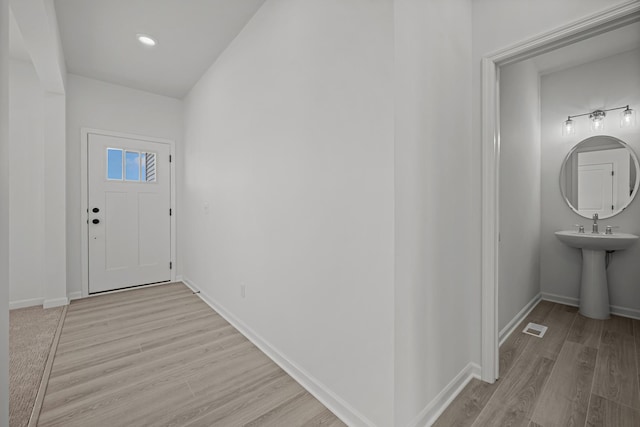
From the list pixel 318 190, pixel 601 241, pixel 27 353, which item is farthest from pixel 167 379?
pixel 601 241

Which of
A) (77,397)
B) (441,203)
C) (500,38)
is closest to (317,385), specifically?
(441,203)

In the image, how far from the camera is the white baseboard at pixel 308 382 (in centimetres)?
149

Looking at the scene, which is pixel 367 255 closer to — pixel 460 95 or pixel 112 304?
pixel 460 95

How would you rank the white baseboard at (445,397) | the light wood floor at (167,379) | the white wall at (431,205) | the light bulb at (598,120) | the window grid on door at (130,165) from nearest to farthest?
the white wall at (431,205)
the white baseboard at (445,397)
the light wood floor at (167,379)
the light bulb at (598,120)
the window grid on door at (130,165)

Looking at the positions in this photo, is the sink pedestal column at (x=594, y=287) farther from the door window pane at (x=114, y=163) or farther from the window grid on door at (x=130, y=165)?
Answer: the door window pane at (x=114, y=163)

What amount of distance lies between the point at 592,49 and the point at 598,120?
70cm

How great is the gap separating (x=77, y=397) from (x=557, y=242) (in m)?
4.53

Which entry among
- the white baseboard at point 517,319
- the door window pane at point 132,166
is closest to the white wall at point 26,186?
the door window pane at point 132,166

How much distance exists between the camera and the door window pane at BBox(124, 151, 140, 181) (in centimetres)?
387

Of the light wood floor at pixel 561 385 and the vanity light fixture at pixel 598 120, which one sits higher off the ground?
the vanity light fixture at pixel 598 120

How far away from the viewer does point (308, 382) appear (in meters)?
1.77

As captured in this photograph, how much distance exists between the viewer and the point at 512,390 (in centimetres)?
173

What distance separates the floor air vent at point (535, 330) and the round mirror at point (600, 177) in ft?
4.71

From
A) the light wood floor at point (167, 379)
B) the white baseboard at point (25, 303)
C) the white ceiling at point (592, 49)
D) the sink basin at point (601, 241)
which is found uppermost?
the white ceiling at point (592, 49)
